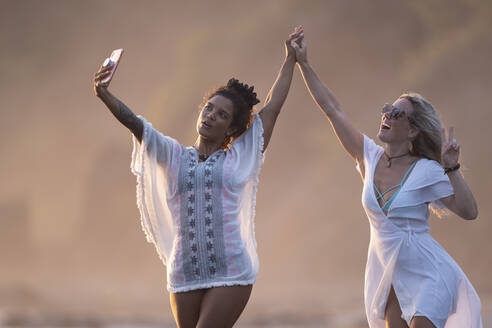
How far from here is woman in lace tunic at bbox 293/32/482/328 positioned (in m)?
4.04

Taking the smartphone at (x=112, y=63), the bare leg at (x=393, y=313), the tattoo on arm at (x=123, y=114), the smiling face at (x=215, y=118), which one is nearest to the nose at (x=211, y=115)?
the smiling face at (x=215, y=118)

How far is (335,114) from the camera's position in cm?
449

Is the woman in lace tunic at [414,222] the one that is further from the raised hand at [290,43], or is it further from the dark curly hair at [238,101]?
the dark curly hair at [238,101]

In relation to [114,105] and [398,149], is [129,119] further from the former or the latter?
[398,149]

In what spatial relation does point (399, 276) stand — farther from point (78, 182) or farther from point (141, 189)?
point (78, 182)

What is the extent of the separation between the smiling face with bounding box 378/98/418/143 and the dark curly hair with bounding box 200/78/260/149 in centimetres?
86

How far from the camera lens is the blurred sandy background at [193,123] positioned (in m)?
23.5

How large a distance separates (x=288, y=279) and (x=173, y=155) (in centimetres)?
1983

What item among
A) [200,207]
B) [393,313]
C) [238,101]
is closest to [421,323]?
[393,313]

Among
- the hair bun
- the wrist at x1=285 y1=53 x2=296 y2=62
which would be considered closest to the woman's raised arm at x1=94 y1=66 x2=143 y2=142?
the hair bun

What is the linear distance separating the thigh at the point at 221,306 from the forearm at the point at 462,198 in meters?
1.39

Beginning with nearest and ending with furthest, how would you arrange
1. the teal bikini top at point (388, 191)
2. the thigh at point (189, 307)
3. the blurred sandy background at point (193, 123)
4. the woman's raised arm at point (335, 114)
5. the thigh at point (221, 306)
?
the thigh at point (221, 306), the thigh at point (189, 307), the teal bikini top at point (388, 191), the woman's raised arm at point (335, 114), the blurred sandy background at point (193, 123)

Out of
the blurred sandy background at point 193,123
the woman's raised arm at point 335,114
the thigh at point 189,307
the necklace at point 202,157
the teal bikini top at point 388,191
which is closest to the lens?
the thigh at point 189,307

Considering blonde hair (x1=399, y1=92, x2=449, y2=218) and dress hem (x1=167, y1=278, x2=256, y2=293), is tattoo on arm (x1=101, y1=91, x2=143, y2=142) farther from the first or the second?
blonde hair (x1=399, y1=92, x2=449, y2=218)
